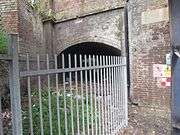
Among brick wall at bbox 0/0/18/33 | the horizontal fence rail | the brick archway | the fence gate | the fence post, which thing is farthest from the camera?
the brick archway

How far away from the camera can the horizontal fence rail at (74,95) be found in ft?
11.6

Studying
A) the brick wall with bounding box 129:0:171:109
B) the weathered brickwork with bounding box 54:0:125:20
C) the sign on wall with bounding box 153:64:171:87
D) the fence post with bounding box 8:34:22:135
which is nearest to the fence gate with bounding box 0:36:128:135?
the fence post with bounding box 8:34:22:135

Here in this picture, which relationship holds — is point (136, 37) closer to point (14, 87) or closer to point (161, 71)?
point (161, 71)

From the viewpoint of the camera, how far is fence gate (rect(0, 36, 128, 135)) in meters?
3.12

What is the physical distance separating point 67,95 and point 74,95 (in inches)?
5.5

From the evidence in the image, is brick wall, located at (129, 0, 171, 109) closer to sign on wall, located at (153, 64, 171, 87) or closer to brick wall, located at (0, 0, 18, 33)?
sign on wall, located at (153, 64, 171, 87)

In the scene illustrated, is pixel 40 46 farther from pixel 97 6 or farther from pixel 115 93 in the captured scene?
pixel 115 93

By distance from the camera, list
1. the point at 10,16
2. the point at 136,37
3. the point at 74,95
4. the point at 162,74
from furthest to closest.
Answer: the point at 10,16
the point at 136,37
the point at 162,74
the point at 74,95

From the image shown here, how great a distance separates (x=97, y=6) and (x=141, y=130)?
4749mm

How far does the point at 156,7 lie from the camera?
796 cm

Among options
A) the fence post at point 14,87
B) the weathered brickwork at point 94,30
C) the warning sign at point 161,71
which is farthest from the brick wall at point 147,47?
the fence post at point 14,87

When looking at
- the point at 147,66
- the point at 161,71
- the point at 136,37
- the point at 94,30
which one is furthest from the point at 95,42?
the point at 161,71

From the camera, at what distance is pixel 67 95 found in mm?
4191

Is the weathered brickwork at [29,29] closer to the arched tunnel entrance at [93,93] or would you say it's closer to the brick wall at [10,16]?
the brick wall at [10,16]
